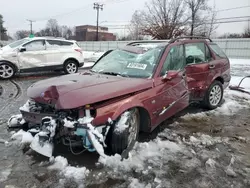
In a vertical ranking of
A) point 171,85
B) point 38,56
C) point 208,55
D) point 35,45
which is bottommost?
point 171,85

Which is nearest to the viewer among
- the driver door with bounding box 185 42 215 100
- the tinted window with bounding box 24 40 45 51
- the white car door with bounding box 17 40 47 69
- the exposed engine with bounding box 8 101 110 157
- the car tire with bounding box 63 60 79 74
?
the exposed engine with bounding box 8 101 110 157

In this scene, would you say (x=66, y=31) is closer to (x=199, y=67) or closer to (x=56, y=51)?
(x=56, y=51)

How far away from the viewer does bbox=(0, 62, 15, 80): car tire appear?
32.9ft

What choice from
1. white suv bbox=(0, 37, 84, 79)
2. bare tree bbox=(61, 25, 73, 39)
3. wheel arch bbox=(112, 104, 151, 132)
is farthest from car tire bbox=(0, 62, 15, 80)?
bare tree bbox=(61, 25, 73, 39)

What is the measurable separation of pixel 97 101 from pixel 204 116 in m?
3.30

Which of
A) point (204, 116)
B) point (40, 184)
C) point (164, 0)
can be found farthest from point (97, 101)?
point (164, 0)

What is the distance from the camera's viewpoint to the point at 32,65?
34.5ft

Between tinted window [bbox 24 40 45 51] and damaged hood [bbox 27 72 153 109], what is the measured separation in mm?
7350

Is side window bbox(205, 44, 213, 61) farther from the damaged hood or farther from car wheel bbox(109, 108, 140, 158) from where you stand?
car wheel bbox(109, 108, 140, 158)

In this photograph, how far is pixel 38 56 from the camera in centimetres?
1058

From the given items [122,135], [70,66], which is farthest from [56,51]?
[122,135]

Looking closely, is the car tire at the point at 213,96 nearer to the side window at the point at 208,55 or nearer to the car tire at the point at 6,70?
the side window at the point at 208,55

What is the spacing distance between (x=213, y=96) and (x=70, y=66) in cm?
747

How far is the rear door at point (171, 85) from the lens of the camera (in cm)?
409
